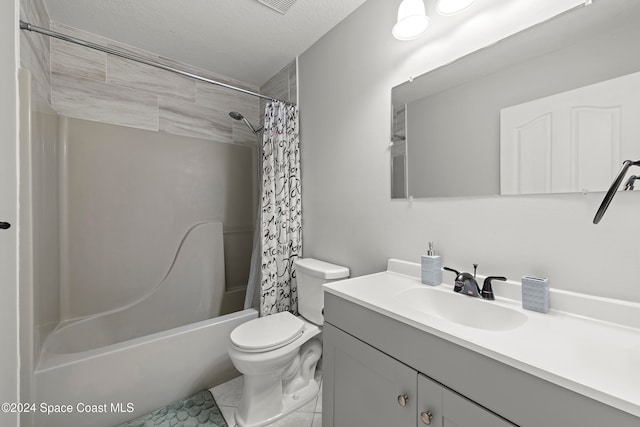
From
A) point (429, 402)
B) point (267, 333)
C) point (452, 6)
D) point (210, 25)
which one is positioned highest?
point (210, 25)

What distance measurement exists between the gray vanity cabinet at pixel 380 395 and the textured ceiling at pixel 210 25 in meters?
1.78

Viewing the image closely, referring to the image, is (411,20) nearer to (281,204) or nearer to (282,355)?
(281,204)

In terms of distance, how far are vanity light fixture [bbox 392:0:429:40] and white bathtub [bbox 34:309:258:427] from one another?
189 cm

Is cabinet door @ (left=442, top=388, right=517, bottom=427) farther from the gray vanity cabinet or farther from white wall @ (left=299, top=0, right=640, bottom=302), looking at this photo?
white wall @ (left=299, top=0, right=640, bottom=302)

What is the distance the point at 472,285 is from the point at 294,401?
3.95ft

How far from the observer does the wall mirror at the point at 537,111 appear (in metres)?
0.76

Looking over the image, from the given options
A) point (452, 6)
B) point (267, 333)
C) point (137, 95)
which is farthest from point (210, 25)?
point (267, 333)

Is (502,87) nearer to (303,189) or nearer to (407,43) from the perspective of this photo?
(407,43)

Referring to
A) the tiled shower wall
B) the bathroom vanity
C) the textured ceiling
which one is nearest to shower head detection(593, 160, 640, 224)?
the bathroom vanity

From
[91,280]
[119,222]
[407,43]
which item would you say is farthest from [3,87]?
[407,43]

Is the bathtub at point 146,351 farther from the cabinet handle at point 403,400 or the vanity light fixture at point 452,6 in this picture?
the vanity light fixture at point 452,6

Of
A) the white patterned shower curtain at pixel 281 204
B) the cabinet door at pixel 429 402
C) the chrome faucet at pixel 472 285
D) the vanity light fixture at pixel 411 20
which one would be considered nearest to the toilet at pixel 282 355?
the white patterned shower curtain at pixel 281 204

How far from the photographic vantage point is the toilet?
4.28ft

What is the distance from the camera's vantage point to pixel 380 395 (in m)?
0.87
